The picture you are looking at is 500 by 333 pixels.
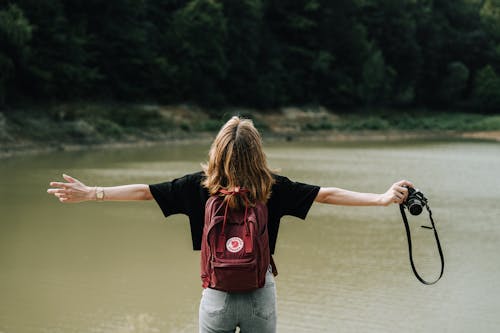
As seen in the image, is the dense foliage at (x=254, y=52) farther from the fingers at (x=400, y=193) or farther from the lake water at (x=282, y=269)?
the fingers at (x=400, y=193)

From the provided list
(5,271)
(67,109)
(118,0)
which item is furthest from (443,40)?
(5,271)

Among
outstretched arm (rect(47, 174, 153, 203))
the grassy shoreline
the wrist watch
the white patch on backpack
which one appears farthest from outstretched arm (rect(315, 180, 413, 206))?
the grassy shoreline

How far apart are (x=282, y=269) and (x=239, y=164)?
6690 mm

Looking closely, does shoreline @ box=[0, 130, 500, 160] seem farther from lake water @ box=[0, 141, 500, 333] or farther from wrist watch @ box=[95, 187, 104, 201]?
wrist watch @ box=[95, 187, 104, 201]

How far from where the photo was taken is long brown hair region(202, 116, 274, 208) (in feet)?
9.98

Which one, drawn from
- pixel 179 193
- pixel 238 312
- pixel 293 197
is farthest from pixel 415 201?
pixel 179 193

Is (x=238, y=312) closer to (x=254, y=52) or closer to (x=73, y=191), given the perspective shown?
(x=73, y=191)

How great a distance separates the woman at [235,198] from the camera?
3.00 meters

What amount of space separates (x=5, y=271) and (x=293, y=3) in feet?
187

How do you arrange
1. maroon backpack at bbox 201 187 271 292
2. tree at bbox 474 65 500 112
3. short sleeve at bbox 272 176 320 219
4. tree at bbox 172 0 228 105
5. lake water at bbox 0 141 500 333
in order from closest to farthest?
maroon backpack at bbox 201 187 271 292 → short sleeve at bbox 272 176 320 219 → lake water at bbox 0 141 500 333 → tree at bbox 172 0 228 105 → tree at bbox 474 65 500 112

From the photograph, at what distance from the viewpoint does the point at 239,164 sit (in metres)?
3.05

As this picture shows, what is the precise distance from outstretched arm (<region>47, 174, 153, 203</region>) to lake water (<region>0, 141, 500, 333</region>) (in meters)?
1.37

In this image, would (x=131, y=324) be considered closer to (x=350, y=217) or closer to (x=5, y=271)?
(x=5, y=271)

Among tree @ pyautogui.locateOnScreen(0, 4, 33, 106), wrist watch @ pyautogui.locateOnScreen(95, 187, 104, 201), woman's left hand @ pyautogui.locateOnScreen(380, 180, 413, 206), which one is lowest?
tree @ pyautogui.locateOnScreen(0, 4, 33, 106)
